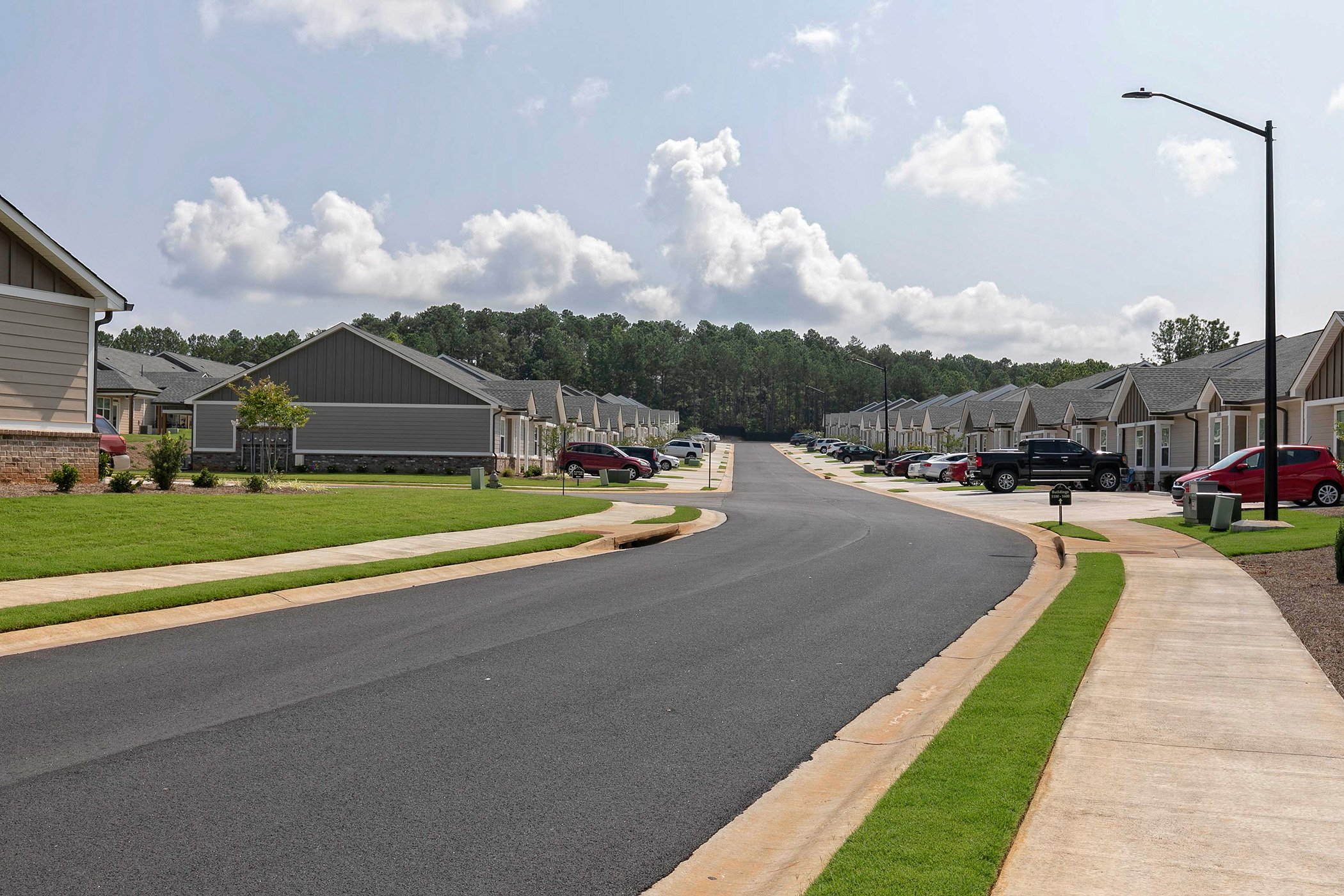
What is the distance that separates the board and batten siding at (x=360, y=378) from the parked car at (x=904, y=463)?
25.2m

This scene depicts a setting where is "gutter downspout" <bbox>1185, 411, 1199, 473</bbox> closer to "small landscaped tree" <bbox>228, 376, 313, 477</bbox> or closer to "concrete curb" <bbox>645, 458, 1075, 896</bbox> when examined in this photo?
"small landscaped tree" <bbox>228, 376, 313, 477</bbox>

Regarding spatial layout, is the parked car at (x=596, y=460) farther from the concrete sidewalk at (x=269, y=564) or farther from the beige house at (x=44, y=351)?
the beige house at (x=44, y=351)

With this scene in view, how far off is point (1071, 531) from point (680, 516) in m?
9.41

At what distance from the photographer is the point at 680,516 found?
27891 millimetres

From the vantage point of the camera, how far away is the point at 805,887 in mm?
4512

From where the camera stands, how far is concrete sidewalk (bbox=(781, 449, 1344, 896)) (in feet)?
15.1

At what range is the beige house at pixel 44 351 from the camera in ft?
68.0

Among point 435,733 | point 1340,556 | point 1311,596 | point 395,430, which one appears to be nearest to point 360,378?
point 395,430

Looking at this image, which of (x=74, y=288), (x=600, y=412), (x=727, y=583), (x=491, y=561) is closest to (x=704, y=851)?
(x=727, y=583)

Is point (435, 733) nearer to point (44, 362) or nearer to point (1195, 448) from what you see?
point (44, 362)

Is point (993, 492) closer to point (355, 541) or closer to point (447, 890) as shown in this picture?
point (355, 541)

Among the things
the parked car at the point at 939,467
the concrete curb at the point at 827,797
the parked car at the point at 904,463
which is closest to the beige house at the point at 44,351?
the concrete curb at the point at 827,797

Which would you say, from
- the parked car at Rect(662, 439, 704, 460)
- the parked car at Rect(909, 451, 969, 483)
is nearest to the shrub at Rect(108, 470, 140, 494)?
the parked car at Rect(909, 451, 969, 483)

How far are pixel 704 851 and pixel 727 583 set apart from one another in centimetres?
980
